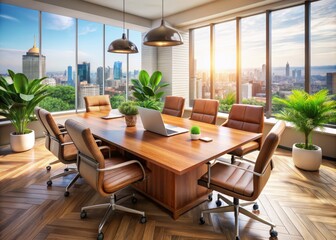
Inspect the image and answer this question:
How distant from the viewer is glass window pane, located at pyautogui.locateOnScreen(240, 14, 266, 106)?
498cm

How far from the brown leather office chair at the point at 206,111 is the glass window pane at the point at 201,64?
2.48m

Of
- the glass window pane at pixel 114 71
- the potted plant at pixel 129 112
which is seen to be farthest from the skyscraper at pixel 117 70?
the potted plant at pixel 129 112

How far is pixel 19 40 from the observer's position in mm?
4859

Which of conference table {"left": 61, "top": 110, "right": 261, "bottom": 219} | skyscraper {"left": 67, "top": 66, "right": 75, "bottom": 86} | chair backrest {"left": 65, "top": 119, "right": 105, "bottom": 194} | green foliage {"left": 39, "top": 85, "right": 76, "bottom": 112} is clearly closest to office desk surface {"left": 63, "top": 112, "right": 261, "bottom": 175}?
conference table {"left": 61, "top": 110, "right": 261, "bottom": 219}

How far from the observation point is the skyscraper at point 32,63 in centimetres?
498

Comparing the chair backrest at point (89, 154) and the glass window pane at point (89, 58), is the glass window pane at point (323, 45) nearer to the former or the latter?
the chair backrest at point (89, 154)

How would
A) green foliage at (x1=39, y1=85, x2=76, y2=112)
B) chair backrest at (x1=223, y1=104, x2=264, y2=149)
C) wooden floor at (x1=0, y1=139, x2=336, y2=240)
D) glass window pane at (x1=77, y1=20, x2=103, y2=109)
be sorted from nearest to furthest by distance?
wooden floor at (x1=0, y1=139, x2=336, y2=240)
chair backrest at (x1=223, y1=104, x2=264, y2=149)
green foliage at (x1=39, y1=85, x2=76, y2=112)
glass window pane at (x1=77, y1=20, x2=103, y2=109)

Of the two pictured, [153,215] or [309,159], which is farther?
[309,159]

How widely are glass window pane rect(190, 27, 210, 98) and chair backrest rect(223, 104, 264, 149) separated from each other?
9.53 ft

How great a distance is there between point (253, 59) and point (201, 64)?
1504 millimetres

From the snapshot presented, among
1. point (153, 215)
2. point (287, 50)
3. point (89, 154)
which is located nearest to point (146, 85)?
point (287, 50)

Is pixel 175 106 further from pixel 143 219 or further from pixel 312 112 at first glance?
pixel 143 219

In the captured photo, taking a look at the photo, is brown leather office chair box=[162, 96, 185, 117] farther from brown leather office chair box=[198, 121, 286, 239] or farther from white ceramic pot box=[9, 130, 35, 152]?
white ceramic pot box=[9, 130, 35, 152]

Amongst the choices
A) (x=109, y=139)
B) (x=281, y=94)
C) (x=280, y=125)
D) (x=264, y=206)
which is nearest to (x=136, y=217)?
(x=109, y=139)
